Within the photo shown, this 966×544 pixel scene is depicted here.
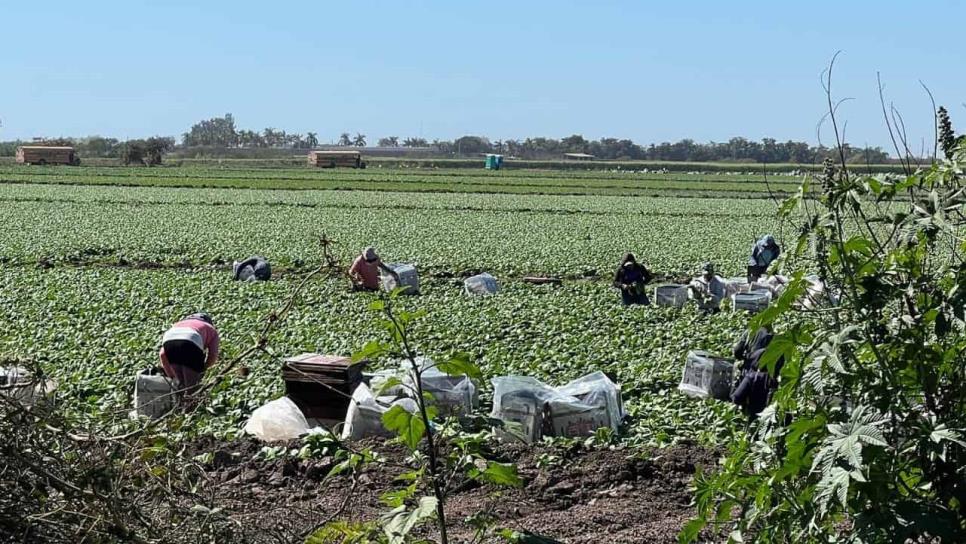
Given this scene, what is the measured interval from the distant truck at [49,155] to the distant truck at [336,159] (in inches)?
876

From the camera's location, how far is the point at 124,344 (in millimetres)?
14039

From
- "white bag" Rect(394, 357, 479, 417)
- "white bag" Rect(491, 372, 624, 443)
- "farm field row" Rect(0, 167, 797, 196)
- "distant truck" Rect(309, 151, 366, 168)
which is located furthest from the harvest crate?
"distant truck" Rect(309, 151, 366, 168)

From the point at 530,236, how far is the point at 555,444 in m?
23.8

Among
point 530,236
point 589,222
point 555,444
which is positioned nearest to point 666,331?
point 555,444

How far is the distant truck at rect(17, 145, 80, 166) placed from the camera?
91.8 m

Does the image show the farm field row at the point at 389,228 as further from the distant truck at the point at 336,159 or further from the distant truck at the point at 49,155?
the distant truck at the point at 336,159

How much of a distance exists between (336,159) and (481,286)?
87.6 metres

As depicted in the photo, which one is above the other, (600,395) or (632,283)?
(600,395)

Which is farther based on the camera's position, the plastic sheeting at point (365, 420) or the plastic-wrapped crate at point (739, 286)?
the plastic-wrapped crate at point (739, 286)

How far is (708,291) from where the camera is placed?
683 inches

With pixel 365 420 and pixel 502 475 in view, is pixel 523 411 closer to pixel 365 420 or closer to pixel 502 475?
pixel 365 420

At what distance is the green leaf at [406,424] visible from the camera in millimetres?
3215

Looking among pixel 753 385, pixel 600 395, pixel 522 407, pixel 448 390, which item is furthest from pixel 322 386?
pixel 753 385

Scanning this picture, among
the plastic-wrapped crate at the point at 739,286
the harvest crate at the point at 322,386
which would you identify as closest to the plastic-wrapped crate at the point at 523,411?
the harvest crate at the point at 322,386
